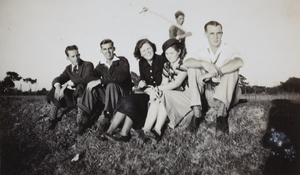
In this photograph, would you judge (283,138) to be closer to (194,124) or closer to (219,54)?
(194,124)

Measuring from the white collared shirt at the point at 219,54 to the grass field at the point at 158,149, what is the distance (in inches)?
21.7

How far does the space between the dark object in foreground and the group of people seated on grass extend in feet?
1.64

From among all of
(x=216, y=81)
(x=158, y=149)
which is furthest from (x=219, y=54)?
(x=158, y=149)

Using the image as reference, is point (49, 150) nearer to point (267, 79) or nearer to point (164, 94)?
point (164, 94)

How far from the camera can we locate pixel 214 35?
3164 millimetres

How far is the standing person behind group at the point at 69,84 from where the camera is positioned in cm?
339

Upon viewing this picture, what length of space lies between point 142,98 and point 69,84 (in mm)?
1041

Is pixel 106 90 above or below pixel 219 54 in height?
below

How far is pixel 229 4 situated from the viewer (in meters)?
3.33

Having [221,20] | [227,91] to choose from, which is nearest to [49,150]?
[227,91]

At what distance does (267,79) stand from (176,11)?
142cm

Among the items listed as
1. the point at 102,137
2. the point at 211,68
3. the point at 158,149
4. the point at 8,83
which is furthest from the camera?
the point at 8,83

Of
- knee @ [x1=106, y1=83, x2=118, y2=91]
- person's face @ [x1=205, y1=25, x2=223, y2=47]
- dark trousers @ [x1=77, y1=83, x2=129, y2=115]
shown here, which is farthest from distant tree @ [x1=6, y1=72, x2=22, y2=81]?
person's face @ [x1=205, y1=25, x2=223, y2=47]

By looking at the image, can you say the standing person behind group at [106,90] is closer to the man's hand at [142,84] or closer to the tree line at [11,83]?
the man's hand at [142,84]
